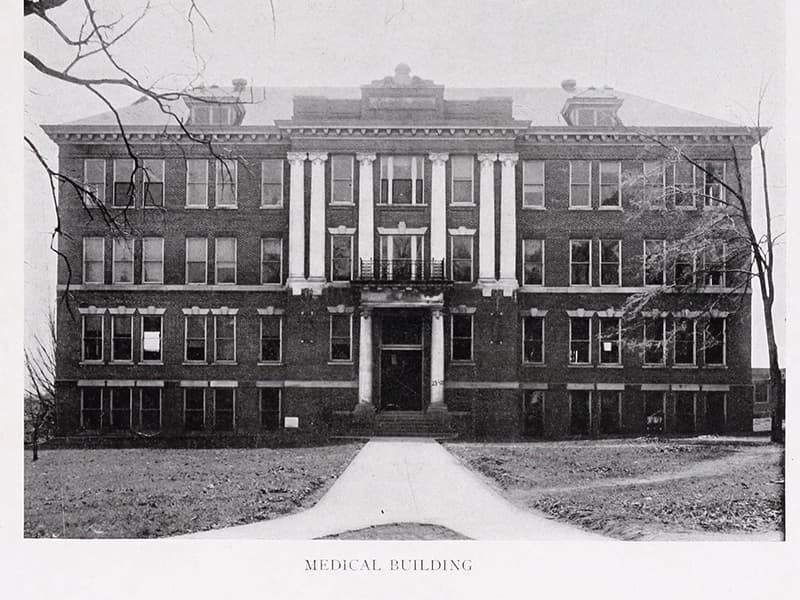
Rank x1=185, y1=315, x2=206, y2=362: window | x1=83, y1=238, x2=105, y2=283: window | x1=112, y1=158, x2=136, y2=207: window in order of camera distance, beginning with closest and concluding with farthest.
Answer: x1=112, y1=158, x2=136, y2=207: window
x1=83, y1=238, x2=105, y2=283: window
x1=185, y1=315, x2=206, y2=362: window

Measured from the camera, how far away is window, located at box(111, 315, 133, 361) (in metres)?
22.8

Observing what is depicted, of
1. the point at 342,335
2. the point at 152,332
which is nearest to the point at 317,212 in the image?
the point at 342,335

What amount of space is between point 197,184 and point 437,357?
9104 millimetres

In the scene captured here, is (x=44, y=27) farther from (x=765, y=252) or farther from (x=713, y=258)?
(x=713, y=258)

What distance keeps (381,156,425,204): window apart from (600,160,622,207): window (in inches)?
222

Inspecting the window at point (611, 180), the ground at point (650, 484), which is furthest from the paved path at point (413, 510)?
the window at point (611, 180)

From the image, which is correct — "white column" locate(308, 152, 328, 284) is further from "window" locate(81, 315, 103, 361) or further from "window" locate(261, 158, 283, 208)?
"window" locate(81, 315, 103, 361)

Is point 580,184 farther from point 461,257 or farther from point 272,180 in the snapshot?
point 272,180

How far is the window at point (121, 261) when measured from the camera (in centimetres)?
2389

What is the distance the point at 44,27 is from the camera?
11.6m

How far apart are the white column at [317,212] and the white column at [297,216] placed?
25cm

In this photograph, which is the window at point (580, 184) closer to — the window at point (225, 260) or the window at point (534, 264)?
the window at point (534, 264)

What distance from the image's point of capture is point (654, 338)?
24547 mm

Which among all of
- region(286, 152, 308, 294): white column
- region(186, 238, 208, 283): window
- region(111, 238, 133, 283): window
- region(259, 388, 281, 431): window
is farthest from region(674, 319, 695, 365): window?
region(111, 238, 133, 283): window
